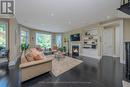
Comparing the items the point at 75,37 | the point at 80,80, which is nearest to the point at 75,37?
the point at 75,37

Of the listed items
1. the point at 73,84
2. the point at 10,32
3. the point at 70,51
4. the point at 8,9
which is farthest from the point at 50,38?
the point at 73,84

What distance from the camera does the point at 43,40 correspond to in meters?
15.1

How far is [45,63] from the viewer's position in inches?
179

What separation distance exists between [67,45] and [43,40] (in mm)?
2919

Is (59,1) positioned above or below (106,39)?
above

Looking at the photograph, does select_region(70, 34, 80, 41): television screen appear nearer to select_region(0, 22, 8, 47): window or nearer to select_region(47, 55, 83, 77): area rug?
select_region(47, 55, 83, 77): area rug

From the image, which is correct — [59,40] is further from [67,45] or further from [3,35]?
[3,35]

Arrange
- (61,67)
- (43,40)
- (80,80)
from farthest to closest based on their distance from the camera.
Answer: (43,40) < (61,67) < (80,80)

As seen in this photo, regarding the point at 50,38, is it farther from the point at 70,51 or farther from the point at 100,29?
the point at 100,29

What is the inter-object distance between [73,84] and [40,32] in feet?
37.4

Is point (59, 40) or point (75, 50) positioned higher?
point (59, 40)

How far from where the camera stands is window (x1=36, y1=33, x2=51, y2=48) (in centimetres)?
1412

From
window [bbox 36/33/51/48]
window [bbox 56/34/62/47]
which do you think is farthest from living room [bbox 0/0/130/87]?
window [bbox 56/34/62/47]

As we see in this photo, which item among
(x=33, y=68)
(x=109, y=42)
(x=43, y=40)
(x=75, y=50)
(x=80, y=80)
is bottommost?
(x=80, y=80)
